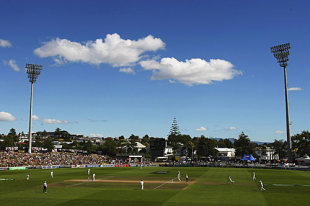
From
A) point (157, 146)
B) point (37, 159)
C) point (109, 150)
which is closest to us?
point (37, 159)

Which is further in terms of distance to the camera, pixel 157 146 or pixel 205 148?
pixel 205 148

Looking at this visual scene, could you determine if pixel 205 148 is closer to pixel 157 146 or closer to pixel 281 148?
pixel 281 148

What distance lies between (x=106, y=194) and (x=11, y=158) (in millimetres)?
65001

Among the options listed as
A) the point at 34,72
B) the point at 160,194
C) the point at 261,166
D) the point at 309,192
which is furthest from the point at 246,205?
the point at 34,72

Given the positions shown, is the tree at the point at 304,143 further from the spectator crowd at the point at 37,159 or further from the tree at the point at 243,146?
the spectator crowd at the point at 37,159

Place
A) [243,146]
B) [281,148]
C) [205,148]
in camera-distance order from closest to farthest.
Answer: [243,146] < [205,148] < [281,148]

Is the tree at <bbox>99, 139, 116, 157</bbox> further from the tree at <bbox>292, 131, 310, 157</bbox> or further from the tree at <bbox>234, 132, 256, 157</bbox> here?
the tree at <bbox>292, 131, 310, 157</bbox>

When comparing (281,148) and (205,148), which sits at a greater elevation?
(205,148)

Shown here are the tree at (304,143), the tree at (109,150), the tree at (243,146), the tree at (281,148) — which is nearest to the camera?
the tree at (304,143)

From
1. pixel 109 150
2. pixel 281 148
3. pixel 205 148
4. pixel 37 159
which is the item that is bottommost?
pixel 37 159

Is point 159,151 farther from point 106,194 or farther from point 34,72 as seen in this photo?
point 106,194

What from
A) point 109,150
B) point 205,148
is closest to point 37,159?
point 109,150

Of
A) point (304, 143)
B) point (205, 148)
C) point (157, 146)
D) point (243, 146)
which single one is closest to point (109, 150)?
point (205, 148)

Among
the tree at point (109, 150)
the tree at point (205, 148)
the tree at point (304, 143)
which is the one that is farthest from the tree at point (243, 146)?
the tree at point (109, 150)
